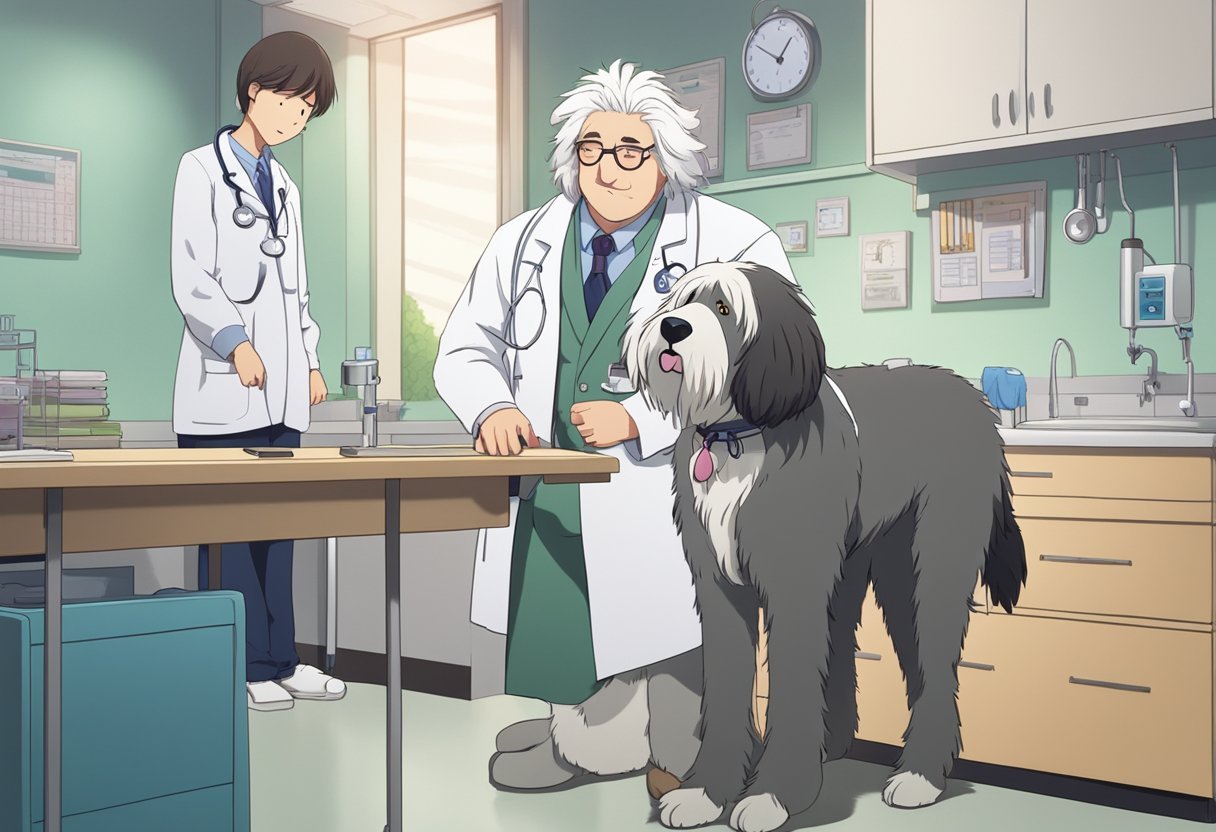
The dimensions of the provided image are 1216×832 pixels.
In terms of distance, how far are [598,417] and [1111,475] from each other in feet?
3.77

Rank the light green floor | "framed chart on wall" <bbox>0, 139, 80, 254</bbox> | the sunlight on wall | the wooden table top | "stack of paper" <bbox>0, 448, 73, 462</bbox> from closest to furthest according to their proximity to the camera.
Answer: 1. the wooden table top
2. "stack of paper" <bbox>0, 448, 73, 462</bbox>
3. the light green floor
4. "framed chart on wall" <bbox>0, 139, 80, 254</bbox>
5. the sunlight on wall

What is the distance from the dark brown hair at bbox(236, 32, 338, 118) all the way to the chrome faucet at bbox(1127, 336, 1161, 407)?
232 centimetres

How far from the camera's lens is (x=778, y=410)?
210 cm

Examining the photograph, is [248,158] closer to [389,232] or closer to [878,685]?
[389,232]

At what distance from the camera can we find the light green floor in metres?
2.31

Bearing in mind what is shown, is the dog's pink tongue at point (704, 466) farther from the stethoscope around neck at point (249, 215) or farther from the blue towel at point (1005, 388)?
the stethoscope around neck at point (249, 215)

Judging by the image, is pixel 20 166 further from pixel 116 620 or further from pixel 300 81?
pixel 116 620

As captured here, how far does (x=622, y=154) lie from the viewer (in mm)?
2438

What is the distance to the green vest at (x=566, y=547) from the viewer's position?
2.38 m

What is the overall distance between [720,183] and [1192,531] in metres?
1.98

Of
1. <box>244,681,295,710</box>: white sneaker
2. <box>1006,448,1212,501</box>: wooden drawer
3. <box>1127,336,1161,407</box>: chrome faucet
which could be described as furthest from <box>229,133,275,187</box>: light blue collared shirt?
<box>1127,336,1161,407</box>: chrome faucet

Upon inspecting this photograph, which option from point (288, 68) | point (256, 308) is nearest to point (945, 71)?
point (288, 68)

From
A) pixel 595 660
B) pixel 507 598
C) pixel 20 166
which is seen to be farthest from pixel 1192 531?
pixel 20 166

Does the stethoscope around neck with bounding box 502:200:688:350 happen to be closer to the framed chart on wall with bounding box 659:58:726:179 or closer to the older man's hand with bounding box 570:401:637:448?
the older man's hand with bounding box 570:401:637:448
